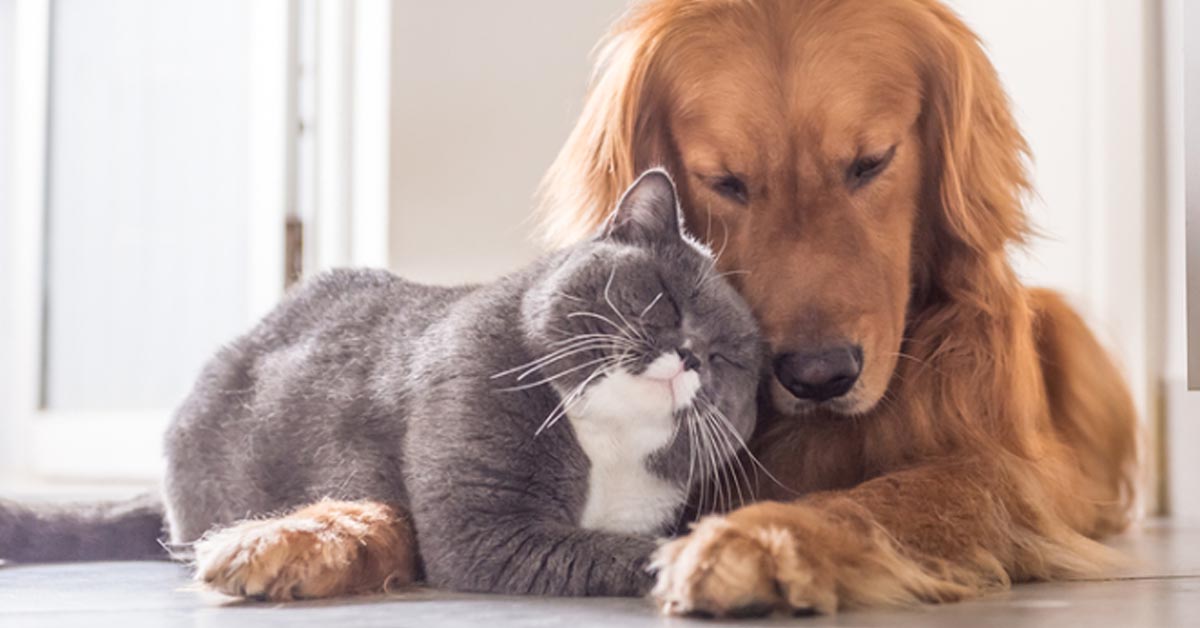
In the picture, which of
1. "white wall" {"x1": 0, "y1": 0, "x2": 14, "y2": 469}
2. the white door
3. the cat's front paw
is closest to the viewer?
the cat's front paw

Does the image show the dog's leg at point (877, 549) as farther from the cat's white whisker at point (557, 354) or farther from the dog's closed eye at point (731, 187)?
the dog's closed eye at point (731, 187)

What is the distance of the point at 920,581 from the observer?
4.82ft

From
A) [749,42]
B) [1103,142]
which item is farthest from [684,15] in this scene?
[1103,142]

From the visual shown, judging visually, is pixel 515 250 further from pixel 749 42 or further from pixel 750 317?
pixel 750 317

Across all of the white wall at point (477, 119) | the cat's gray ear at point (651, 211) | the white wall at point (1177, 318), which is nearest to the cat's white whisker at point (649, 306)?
the cat's gray ear at point (651, 211)

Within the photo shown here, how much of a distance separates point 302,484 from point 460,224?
1.32 meters

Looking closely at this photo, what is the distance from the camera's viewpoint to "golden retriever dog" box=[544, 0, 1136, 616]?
5.31 feet

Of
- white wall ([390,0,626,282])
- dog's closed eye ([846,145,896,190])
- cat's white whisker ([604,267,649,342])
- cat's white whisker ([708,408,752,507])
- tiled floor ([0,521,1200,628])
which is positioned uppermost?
white wall ([390,0,626,282])

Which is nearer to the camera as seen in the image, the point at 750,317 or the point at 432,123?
the point at 750,317

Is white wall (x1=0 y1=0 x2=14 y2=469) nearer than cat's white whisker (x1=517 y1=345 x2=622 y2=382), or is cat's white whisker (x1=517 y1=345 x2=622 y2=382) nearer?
cat's white whisker (x1=517 y1=345 x2=622 y2=382)

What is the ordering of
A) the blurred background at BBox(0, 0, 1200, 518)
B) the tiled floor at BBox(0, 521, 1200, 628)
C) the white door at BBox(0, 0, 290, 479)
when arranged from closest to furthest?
1. the tiled floor at BBox(0, 521, 1200, 628)
2. the blurred background at BBox(0, 0, 1200, 518)
3. the white door at BBox(0, 0, 290, 479)

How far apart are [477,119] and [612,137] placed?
1062 millimetres

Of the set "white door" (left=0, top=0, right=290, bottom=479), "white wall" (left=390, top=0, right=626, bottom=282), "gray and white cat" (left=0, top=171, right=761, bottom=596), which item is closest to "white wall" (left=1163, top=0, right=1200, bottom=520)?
"white wall" (left=390, top=0, right=626, bottom=282)

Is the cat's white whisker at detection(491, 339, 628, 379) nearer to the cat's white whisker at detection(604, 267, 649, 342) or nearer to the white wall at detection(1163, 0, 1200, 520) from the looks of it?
the cat's white whisker at detection(604, 267, 649, 342)
